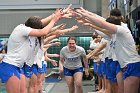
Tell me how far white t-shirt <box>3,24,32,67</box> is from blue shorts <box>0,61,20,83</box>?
0.08 meters

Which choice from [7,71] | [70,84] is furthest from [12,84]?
[70,84]

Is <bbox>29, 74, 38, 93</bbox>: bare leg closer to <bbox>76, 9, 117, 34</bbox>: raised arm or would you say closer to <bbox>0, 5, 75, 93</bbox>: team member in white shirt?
<bbox>0, 5, 75, 93</bbox>: team member in white shirt

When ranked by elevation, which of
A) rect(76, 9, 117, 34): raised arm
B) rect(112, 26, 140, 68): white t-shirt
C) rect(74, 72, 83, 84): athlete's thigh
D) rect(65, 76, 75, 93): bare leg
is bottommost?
rect(65, 76, 75, 93): bare leg

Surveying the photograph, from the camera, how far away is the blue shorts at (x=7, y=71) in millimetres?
6316

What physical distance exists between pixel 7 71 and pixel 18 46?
486 mm

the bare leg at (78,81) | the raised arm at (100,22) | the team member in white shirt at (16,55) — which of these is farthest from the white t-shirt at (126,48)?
the bare leg at (78,81)

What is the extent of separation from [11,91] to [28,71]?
1.56 m

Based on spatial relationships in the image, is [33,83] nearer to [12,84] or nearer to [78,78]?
[78,78]

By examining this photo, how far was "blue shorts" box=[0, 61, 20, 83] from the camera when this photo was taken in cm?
632

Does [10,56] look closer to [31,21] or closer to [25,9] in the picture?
[31,21]

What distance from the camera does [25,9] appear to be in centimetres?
2127

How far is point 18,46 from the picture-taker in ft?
21.1

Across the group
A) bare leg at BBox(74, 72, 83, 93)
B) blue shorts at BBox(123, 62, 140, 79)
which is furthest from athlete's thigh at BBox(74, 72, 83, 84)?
blue shorts at BBox(123, 62, 140, 79)

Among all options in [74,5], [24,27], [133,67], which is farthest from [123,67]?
[74,5]
